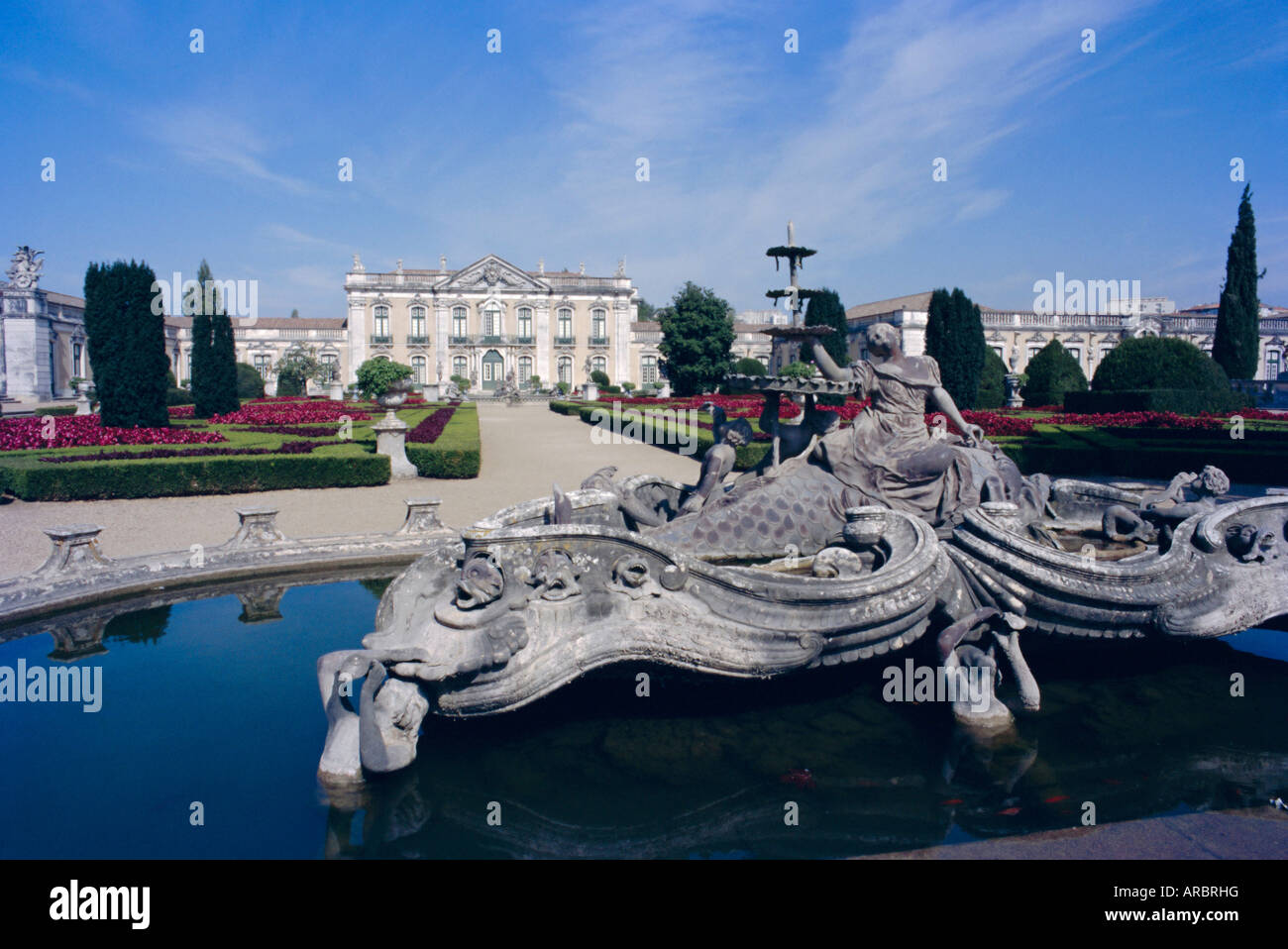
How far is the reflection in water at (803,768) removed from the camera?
317cm

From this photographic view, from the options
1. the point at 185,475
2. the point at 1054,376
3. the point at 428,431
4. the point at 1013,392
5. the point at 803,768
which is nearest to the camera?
the point at 803,768

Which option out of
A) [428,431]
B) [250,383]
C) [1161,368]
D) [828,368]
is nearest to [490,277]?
[250,383]

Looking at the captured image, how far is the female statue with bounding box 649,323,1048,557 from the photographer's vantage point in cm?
516

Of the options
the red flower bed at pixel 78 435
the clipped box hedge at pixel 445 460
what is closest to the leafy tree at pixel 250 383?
the red flower bed at pixel 78 435

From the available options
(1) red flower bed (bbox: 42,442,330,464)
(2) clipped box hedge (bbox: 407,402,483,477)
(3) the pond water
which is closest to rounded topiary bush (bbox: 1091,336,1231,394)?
(2) clipped box hedge (bbox: 407,402,483,477)

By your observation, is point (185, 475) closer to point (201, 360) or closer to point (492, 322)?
point (201, 360)

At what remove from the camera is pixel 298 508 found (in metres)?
10.8

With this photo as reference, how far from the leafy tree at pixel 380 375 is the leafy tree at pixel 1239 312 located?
3148cm

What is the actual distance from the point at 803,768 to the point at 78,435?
17.2 meters

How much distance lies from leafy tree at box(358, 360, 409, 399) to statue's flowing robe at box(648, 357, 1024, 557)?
20.7 m

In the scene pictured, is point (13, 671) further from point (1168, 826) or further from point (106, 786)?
point (1168, 826)

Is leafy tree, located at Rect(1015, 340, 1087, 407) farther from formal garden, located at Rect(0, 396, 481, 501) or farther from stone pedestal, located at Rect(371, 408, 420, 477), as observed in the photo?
stone pedestal, located at Rect(371, 408, 420, 477)

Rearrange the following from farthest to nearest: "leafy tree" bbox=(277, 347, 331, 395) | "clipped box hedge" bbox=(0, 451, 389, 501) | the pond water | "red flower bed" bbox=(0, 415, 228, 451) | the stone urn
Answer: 1. "leafy tree" bbox=(277, 347, 331, 395)
2. "red flower bed" bbox=(0, 415, 228, 451)
3. the stone urn
4. "clipped box hedge" bbox=(0, 451, 389, 501)
5. the pond water

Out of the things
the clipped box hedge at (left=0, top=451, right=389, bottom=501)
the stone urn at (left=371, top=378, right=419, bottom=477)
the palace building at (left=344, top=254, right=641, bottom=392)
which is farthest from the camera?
the palace building at (left=344, top=254, right=641, bottom=392)
